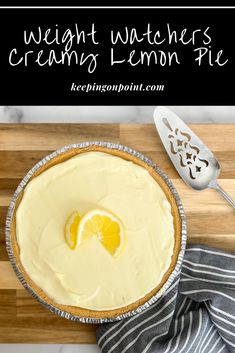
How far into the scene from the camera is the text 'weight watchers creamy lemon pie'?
133 cm

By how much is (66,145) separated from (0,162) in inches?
7.4

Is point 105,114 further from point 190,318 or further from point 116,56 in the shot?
point 190,318

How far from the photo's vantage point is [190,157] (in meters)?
1.51

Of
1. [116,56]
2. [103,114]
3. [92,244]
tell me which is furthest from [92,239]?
[116,56]

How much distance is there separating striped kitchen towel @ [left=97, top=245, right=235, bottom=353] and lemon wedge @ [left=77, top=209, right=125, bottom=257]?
0.24m

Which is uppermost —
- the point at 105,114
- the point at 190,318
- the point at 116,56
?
the point at 116,56

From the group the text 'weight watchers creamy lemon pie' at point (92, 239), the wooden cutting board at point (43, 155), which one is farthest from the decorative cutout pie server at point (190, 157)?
the text 'weight watchers creamy lemon pie' at point (92, 239)

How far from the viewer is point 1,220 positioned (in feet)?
4.93

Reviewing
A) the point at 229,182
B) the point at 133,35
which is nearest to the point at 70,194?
the point at 229,182

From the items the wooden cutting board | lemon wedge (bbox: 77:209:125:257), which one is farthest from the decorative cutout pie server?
lemon wedge (bbox: 77:209:125:257)

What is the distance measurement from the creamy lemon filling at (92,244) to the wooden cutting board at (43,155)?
165 millimetres

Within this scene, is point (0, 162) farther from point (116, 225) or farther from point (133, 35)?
point (133, 35)

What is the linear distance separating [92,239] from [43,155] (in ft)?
1.05

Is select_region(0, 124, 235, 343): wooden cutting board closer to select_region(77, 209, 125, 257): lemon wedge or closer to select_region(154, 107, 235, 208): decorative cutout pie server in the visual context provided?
select_region(154, 107, 235, 208): decorative cutout pie server
